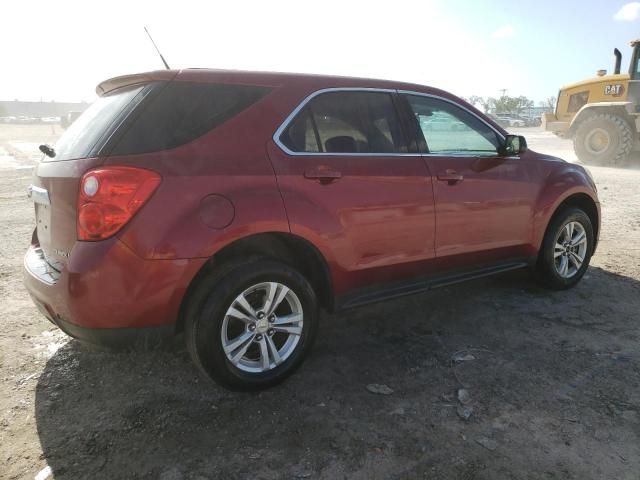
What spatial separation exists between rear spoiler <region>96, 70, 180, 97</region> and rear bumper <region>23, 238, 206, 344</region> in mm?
889

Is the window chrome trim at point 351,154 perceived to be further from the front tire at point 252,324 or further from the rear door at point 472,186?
the front tire at point 252,324

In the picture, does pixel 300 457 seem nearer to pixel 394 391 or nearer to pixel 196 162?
pixel 394 391

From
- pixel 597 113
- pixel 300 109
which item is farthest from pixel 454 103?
pixel 597 113

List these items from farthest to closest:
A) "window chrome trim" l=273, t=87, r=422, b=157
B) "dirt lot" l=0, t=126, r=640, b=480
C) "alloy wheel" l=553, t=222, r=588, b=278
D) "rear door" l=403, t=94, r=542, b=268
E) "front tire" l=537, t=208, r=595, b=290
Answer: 1. "alloy wheel" l=553, t=222, r=588, b=278
2. "front tire" l=537, t=208, r=595, b=290
3. "rear door" l=403, t=94, r=542, b=268
4. "window chrome trim" l=273, t=87, r=422, b=157
5. "dirt lot" l=0, t=126, r=640, b=480

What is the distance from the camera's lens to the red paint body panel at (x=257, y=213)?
7.34 ft

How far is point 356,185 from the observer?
9.25 feet

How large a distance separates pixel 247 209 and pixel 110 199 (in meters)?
0.64

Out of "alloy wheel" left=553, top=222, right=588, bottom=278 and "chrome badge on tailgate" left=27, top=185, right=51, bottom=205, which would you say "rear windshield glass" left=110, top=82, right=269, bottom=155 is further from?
"alloy wheel" left=553, top=222, right=588, bottom=278

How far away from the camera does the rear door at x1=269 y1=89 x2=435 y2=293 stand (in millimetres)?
2645

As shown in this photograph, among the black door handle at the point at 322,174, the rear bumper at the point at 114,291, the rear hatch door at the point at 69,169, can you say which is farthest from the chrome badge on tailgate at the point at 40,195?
the black door handle at the point at 322,174

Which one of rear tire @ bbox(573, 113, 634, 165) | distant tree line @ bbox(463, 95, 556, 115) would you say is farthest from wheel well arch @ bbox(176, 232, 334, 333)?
distant tree line @ bbox(463, 95, 556, 115)

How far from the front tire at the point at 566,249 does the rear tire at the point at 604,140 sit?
1014 cm

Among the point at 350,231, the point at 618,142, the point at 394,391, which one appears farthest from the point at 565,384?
the point at 618,142

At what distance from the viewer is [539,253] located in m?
4.05
